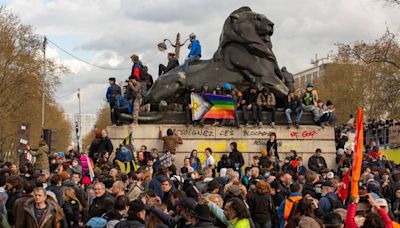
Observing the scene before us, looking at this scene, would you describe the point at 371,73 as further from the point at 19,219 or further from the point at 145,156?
the point at 19,219

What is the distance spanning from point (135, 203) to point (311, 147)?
54.8ft

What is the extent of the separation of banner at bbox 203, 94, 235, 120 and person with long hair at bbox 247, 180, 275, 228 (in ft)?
41.9

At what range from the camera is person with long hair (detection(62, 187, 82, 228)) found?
34.3 ft

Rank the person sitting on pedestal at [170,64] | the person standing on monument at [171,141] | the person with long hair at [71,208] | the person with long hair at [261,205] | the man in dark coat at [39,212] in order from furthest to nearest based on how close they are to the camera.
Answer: the person sitting on pedestal at [170,64] < the person standing on monument at [171,141] < the person with long hair at [261,205] < the person with long hair at [71,208] < the man in dark coat at [39,212]

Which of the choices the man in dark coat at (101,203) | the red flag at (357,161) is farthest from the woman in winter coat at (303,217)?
the man in dark coat at (101,203)

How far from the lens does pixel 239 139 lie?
946 inches

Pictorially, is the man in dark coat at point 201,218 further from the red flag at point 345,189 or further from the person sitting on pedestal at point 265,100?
the person sitting on pedestal at point 265,100

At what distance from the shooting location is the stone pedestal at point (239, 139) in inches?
928

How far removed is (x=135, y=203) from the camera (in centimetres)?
823

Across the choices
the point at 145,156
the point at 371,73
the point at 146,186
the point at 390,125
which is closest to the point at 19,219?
the point at 146,186

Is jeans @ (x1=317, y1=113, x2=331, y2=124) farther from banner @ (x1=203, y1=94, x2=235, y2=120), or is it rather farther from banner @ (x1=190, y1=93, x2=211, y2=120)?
banner @ (x1=190, y1=93, x2=211, y2=120)

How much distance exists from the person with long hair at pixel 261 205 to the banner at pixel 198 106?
12.8 m

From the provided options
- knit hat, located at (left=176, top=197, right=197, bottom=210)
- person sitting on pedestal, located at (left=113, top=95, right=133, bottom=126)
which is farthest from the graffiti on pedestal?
knit hat, located at (left=176, top=197, right=197, bottom=210)

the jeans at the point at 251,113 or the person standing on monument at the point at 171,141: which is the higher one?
the jeans at the point at 251,113
